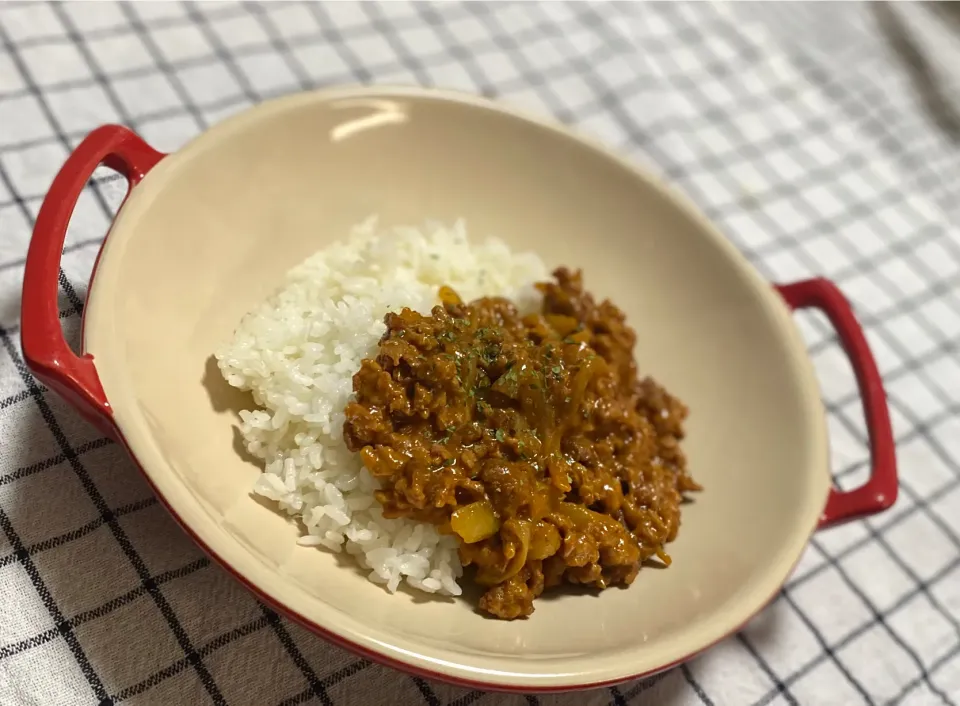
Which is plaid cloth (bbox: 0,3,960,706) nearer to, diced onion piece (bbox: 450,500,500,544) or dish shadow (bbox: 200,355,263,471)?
dish shadow (bbox: 200,355,263,471)

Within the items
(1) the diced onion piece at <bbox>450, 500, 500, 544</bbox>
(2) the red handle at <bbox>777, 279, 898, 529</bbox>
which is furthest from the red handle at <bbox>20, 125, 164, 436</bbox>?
(2) the red handle at <bbox>777, 279, 898, 529</bbox>

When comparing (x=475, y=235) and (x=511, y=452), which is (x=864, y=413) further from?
(x=475, y=235)

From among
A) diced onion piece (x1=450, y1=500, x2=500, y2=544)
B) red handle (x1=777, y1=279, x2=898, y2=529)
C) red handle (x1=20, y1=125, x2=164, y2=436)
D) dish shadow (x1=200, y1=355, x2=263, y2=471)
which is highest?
red handle (x1=20, y1=125, x2=164, y2=436)

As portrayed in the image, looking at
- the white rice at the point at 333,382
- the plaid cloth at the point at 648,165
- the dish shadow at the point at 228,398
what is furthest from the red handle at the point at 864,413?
the dish shadow at the point at 228,398

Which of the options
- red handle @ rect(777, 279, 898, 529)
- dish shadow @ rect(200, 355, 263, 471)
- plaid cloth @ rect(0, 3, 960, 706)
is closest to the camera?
plaid cloth @ rect(0, 3, 960, 706)

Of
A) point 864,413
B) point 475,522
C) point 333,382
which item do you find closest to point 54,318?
point 333,382

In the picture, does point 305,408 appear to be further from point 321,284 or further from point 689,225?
point 689,225

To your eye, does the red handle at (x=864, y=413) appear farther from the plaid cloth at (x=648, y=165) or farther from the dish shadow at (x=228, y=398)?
the dish shadow at (x=228, y=398)
